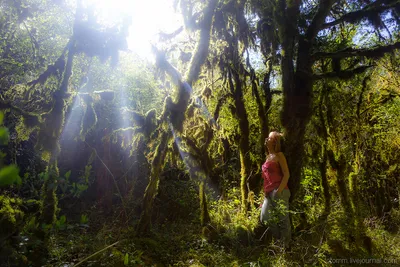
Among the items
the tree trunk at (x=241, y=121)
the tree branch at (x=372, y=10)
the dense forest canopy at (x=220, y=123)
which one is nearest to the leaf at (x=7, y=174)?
the dense forest canopy at (x=220, y=123)

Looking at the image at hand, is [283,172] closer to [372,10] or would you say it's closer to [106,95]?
[372,10]

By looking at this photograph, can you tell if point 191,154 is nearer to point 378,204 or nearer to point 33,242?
point 33,242

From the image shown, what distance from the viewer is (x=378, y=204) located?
36.8 ft

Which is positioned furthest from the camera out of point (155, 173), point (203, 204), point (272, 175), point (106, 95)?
point (203, 204)

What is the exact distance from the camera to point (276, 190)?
207 inches

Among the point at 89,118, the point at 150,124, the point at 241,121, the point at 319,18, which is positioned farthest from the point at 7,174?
the point at 241,121

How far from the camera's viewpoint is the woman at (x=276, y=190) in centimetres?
510

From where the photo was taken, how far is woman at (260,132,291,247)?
5.10m

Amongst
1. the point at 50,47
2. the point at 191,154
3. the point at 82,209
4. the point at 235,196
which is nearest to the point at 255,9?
the point at 191,154

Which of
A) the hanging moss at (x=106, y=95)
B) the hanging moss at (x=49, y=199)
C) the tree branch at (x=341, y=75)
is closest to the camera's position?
the hanging moss at (x=49, y=199)

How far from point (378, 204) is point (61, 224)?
39.8ft

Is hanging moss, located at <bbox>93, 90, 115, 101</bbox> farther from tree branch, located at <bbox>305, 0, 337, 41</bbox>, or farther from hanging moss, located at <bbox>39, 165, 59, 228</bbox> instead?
tree branch, located at <bbox>305, 0, 337, 41</bbox>

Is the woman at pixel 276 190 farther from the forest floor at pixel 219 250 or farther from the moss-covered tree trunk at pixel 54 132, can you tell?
the moss-covered tree trunk at pixel 54 132

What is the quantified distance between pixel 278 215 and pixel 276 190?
18.8 inches
